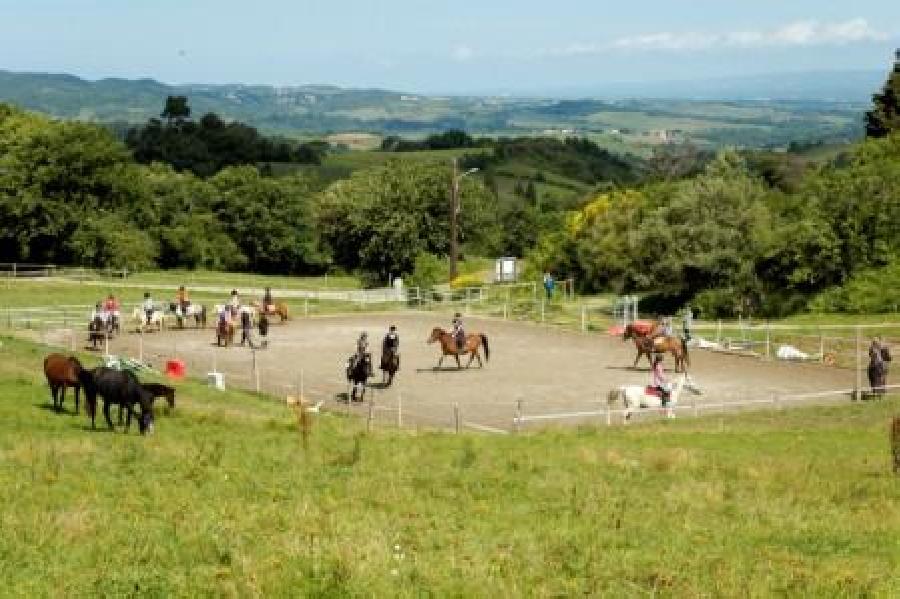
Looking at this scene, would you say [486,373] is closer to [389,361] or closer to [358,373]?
[389,361]

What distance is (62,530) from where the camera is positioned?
12.5 metres

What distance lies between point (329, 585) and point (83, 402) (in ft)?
53.1

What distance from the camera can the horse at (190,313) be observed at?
4375cm

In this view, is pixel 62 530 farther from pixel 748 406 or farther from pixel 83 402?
pixel 748 406

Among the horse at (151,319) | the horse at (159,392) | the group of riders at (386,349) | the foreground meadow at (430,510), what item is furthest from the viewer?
the horse at (151,319)

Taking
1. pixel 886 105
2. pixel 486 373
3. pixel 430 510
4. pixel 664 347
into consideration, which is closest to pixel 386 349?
pixel 486 373

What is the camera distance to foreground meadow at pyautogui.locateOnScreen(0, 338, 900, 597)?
Answer: 10.7m

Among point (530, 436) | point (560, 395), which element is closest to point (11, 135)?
point (560, 395)

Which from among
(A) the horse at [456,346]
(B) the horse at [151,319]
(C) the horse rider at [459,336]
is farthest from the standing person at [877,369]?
(B) the horse at [151,319]

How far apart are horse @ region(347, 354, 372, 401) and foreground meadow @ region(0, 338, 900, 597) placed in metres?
4.50

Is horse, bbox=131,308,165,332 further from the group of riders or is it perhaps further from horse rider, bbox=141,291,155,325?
the group of riders

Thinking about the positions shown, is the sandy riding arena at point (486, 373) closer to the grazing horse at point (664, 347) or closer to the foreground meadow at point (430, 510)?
the grazing horse at point (664, 347)

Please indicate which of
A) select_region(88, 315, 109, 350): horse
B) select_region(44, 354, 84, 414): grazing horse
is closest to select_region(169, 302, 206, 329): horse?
select_region(88, 315, 109, 350): horse

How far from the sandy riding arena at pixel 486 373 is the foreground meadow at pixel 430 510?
4.29m
